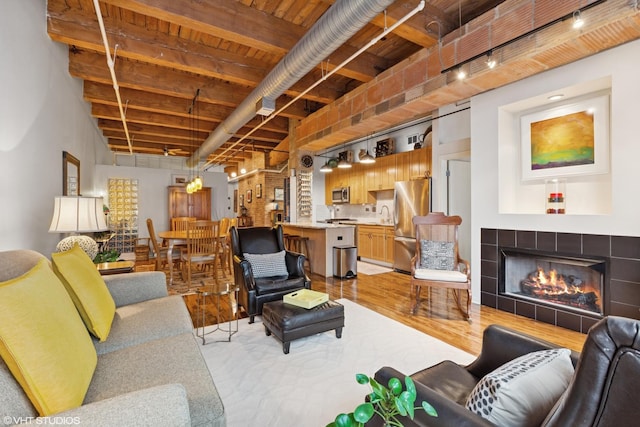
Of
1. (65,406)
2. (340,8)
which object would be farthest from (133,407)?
A: (340,8)

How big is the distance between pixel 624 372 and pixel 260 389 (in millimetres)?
1909

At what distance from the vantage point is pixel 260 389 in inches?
77.3

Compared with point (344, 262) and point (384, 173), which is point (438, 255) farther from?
point (384, 173)

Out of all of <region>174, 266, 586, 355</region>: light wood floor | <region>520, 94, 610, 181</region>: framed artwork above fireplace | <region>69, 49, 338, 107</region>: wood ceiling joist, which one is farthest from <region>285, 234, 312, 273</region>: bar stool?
<region>520, 94, 610, 181</region>: framed artwork above fireplace

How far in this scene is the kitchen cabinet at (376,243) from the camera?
6.16 metres

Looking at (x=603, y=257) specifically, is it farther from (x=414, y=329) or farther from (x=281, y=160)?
(x=281, y=160)

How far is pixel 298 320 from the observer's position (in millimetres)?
2449

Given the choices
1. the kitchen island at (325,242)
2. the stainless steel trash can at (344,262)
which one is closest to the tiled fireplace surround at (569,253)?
the stainless steel trash can at (344,262)

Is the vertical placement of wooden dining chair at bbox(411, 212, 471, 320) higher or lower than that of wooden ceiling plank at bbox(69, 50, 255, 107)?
lower

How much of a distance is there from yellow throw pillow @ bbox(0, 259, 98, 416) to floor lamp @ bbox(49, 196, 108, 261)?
5.30 ft

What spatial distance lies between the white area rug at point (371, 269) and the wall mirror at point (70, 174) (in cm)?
473

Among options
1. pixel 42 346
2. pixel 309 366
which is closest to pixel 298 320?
pixel 309 366

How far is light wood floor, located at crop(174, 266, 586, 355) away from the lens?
2789 millimetres

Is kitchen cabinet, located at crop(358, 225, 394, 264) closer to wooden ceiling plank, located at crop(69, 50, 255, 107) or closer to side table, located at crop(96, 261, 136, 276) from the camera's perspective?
wooden ceiling plank, located at crop(69, 50, 255, 107)
